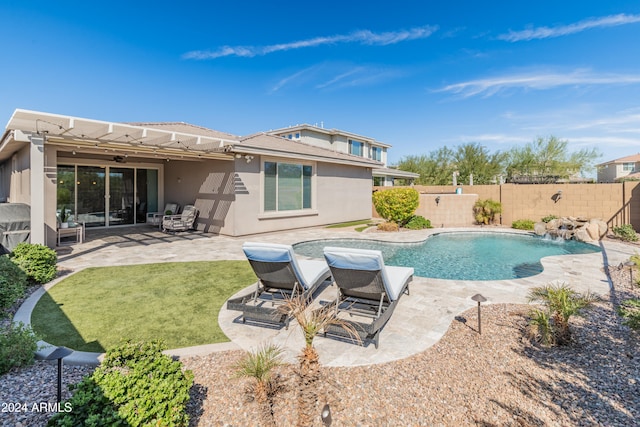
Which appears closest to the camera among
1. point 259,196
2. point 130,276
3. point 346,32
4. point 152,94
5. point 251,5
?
point 130,276

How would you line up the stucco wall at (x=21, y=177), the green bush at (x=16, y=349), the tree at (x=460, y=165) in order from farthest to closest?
the tree at (x=460, y=165)
the stucco wall at (x=21, y=177)
the green bush at (x=16, y=349)

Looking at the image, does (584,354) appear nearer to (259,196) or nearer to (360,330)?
(360,330)

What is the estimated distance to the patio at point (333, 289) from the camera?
414cm

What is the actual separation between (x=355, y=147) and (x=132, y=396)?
32.4 m

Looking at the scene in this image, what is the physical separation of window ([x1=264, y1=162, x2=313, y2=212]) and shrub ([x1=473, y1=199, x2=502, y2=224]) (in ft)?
31.6

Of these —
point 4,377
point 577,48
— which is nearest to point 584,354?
point 4,377

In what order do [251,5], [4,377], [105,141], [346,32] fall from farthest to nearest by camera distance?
[346,32], [251,5], [105,141], [4,377]

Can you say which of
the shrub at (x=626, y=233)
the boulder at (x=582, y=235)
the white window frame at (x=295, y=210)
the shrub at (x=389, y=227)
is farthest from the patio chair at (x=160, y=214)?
the shrub at (x=626, y=233)

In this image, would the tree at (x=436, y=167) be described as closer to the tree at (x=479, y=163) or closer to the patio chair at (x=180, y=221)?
the tree at (x=479, y=163)

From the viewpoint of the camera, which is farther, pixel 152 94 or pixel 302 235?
pixel 152 94

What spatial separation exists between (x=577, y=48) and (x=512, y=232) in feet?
30.0

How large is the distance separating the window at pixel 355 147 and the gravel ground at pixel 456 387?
96.6 ft

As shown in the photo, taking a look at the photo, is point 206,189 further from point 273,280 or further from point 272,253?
point 272,253

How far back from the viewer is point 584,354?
156 inches
